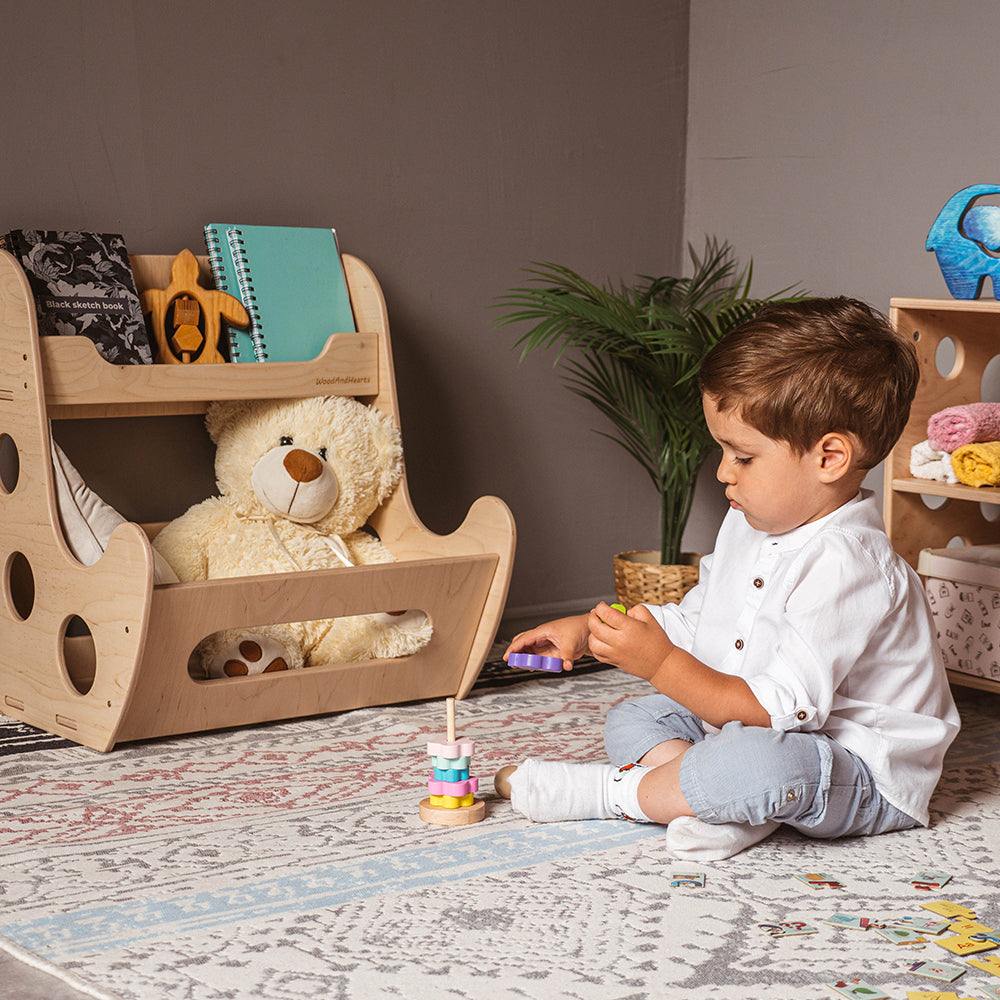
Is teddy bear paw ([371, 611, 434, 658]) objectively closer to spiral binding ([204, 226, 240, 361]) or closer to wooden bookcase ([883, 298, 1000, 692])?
spiral binding ([204, 226, 240, 361])

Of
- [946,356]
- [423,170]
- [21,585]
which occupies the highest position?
[423,170]

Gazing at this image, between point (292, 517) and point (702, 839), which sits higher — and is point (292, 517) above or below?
above

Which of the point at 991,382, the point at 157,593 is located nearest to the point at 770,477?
the point at 157,593

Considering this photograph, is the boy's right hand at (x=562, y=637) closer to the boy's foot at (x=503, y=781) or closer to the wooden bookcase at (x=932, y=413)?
the boy's foot at (x=503, y=781)

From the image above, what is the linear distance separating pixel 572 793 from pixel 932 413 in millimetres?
917

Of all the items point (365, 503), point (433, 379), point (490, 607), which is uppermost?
point (433, 379)

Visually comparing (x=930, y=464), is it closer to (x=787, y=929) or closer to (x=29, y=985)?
(x=787, y=929)

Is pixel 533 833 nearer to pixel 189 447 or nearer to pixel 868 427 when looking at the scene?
pixel 868 427

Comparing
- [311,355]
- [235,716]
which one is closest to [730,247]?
[311,355]

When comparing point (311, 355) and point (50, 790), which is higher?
point (311, 355)

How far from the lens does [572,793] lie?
4.63 ft

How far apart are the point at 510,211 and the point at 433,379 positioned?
358mm

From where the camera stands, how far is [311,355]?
202cm

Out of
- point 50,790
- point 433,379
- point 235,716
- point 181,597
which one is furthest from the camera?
point 433,379
